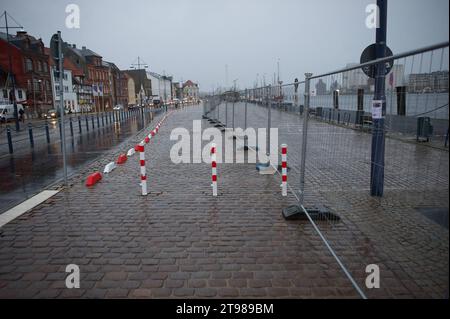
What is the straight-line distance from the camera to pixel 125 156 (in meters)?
11.1

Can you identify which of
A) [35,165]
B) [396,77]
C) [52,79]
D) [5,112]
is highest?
[52,79]

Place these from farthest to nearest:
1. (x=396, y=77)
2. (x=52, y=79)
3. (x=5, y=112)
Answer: (x=52, y=79)
(x=5, y=112)
(x=396, y=77)

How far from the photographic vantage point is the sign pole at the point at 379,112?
4883 mm

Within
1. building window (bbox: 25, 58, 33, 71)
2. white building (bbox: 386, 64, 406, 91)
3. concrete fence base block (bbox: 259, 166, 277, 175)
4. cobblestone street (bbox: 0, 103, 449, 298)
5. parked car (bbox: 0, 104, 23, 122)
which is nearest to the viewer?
cobblestone street (bbox: 0, 103, 449, 298)

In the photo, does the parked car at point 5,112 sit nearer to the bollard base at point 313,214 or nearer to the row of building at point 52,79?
the row of building at point 52,79

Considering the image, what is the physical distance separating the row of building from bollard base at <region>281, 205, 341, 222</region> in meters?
26.7

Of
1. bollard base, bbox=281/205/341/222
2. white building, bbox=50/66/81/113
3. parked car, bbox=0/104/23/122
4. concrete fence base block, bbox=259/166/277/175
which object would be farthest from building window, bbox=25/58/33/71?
bollard base, bbox=281/205/341/222

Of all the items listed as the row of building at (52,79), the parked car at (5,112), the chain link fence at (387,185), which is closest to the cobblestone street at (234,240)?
the chain link fence at (387,185)

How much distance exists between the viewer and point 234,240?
4.92 meters

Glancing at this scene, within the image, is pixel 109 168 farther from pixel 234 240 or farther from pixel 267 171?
pixel 234 240

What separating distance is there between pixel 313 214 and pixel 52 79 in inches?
2514

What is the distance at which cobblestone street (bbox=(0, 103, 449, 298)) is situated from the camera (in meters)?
3.71

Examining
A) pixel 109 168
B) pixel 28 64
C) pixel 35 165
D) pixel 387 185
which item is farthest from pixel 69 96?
pixel 387 185

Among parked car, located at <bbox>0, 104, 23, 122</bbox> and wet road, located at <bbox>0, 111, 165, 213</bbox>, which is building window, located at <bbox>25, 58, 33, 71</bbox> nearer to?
parked car, located at <bbox>0, 104, 23, 122</bbox>
